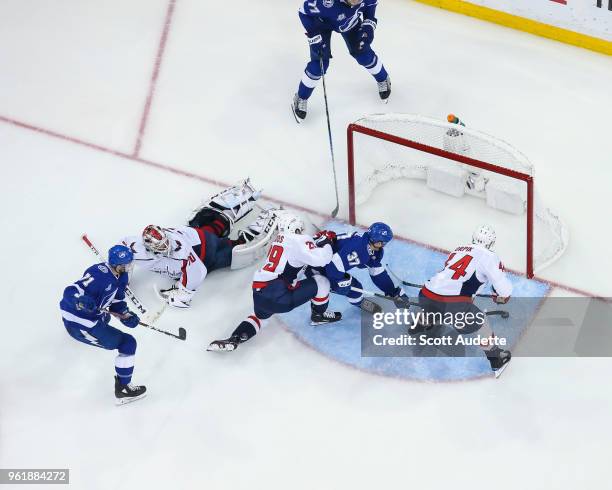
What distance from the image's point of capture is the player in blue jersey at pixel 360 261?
6996 millimetres

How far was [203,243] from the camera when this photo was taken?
7.44 m

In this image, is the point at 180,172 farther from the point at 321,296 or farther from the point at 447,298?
the point at 447,298

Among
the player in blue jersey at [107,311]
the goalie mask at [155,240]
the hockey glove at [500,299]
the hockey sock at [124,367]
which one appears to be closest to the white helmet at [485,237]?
the hockey glove at [500,299]

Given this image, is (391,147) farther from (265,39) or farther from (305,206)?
(265,39)

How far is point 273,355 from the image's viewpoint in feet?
23.8

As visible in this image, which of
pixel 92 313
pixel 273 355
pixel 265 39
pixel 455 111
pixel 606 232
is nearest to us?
pixel 92 313

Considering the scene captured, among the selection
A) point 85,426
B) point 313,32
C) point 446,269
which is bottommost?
point 85,426

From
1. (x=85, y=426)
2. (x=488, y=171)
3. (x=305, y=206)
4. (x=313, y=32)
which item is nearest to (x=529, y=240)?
(x=488, y=171)

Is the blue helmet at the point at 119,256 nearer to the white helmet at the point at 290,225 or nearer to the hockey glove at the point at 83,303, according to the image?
the hockey glove at the point at 83,303

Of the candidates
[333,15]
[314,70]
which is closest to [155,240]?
[314,70]

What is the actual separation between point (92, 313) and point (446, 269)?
5.83 feet

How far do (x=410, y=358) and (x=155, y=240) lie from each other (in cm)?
147

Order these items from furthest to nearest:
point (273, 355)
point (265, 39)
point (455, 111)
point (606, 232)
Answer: point (265, 39) < point (455, 111) < point (606, 232) < point (273, 355)

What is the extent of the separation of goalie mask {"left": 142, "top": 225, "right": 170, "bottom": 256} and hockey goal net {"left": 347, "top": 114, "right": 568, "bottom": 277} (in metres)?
1.21
